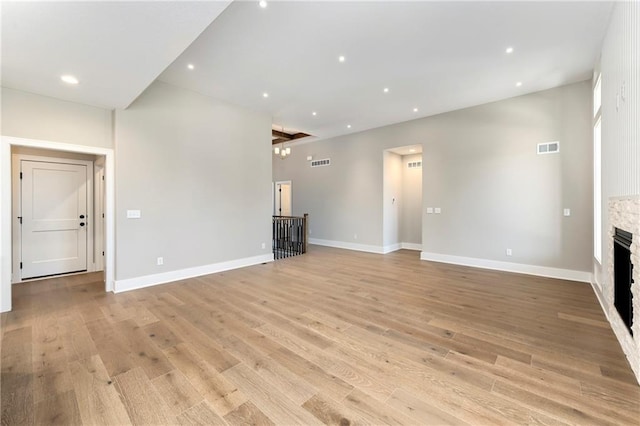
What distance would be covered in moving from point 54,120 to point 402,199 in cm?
782

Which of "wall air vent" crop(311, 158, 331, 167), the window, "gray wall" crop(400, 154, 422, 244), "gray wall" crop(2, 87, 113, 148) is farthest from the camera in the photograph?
"wall air vent" crop(311, 158, 331, 167)

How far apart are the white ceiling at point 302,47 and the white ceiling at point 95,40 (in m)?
0.01

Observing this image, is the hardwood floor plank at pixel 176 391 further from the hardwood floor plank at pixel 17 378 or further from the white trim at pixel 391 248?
the white trim at pixel 391 248

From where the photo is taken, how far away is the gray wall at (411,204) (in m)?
7.92

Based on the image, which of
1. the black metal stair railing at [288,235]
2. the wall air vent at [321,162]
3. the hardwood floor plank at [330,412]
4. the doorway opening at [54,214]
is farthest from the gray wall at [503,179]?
the doorway opening at [54,214]

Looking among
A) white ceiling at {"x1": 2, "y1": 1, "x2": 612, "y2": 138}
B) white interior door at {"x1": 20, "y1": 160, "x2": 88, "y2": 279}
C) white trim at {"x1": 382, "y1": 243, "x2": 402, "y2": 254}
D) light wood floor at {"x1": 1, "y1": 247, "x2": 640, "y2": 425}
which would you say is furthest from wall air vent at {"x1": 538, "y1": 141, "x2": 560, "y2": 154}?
white interior door at {"x1": 20, "y1": 160, "x2": 88, "y2": 279}

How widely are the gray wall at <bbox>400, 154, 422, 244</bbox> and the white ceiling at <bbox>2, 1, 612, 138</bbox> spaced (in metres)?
3.01

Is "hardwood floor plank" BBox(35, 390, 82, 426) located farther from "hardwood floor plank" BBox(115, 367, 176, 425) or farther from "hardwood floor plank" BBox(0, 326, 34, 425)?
"hardwood floor plank" BBox(115, 367, 176, 425)

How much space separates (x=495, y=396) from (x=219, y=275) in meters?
4.44

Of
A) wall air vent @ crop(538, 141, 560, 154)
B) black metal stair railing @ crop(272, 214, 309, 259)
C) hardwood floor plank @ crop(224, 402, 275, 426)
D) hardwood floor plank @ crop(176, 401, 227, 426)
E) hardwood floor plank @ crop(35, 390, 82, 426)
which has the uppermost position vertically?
wall air vent @ crop(538, 141, 560, 154)

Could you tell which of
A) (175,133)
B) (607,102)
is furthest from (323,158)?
(607,102)

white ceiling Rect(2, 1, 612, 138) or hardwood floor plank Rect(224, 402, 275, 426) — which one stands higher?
Result: white ceiling Rect(2, 1, 612, 138)

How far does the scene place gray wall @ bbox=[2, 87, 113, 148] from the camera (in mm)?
3465

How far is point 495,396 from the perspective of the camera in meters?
1.85
